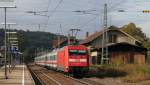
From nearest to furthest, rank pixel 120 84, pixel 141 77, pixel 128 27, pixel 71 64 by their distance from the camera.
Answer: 1. pixel 120 84
2. pixel 141 77
3. pixel 71 64
4. pixel 128 27

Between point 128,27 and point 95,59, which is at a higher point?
point 128,27

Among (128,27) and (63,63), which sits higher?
(128,27)

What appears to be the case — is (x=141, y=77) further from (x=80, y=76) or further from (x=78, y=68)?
(x=80, y=76)

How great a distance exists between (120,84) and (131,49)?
142ft

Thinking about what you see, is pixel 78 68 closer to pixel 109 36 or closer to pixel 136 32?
pixel 109 36

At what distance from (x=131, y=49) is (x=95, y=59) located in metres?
7.77

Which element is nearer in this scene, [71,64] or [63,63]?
[71,64]

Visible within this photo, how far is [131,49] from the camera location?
7450cm

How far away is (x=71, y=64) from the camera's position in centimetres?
4119

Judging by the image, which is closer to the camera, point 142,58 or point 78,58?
point 78,58

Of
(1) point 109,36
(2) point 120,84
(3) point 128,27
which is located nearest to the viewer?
(2) point 120,84

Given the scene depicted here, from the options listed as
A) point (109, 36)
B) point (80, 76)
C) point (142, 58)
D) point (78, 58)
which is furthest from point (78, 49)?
point (109, 36)

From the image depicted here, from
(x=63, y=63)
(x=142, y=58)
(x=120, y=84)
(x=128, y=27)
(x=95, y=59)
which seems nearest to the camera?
(x=120, y=84)

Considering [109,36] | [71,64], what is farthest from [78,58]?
[109,36]
